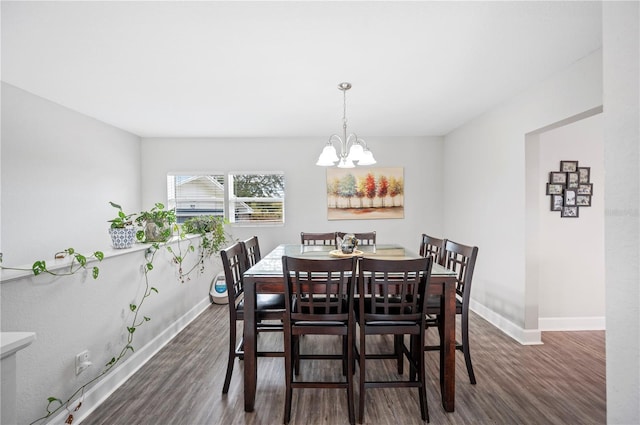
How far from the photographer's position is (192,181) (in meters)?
4.65

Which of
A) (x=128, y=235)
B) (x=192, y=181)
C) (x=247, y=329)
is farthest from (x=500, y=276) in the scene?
(x=192, y=181)

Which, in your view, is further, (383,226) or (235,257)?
(383,226)

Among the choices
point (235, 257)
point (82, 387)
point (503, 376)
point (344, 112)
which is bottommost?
point (503, 376)

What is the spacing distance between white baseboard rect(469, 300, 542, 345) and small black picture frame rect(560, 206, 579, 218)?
4.10 ft

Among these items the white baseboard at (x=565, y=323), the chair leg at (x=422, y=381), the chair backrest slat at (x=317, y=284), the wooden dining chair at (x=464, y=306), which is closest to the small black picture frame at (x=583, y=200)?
the white baseboard at (x=565, y=323)

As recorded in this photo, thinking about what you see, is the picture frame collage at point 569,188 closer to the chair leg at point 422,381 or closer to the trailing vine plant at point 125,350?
the chair leg at point 422,381

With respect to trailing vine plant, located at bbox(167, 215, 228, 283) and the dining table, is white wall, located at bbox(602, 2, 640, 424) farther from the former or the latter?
trailing vine plant, located at bbox(167, 215, 228, 283)

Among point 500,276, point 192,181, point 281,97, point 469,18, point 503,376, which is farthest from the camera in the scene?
point 192,181

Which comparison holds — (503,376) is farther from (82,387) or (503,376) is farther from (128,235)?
(128,235)

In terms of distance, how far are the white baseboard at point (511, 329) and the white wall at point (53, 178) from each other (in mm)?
4767

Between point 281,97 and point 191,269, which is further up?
point 281,97

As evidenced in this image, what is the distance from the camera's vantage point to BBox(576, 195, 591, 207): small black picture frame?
311 cm

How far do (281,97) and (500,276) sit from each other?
120 inches

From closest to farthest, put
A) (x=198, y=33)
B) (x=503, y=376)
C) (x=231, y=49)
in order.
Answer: (x=198, y=33), (x=231, y=49), (x=503, y=376)
